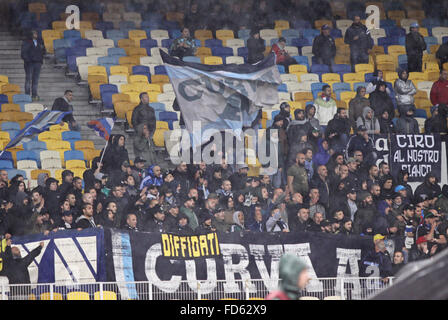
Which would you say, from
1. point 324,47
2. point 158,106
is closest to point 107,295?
point 158,106

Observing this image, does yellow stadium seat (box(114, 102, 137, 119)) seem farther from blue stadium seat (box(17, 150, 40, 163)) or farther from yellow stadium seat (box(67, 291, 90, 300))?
yellow stadium seat (box(67, 291, 90, 300))

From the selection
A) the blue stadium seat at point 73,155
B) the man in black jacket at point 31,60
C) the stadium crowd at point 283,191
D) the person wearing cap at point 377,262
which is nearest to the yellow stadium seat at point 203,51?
the stadium crowd at point 283,191

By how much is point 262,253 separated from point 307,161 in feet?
8.13

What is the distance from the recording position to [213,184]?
11.9 metres

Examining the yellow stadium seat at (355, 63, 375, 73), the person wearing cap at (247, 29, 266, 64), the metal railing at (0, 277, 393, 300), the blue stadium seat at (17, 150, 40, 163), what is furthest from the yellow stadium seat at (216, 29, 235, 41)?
the metal railing at (0, 277, 393, 300)

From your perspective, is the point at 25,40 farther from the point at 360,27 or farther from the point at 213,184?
the point at 360,27

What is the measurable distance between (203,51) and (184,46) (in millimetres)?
751

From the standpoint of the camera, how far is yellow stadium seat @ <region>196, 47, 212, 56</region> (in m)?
15.1

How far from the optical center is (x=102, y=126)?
12812 mm

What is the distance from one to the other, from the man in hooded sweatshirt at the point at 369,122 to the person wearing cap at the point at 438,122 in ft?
3.20

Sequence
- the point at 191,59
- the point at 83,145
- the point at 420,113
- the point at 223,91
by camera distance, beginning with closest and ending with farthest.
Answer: the point at 83,145, the point at 223,91, the point at 420,113, the point at 191,59

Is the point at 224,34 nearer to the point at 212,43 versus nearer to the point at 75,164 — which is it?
the point at 212,43
